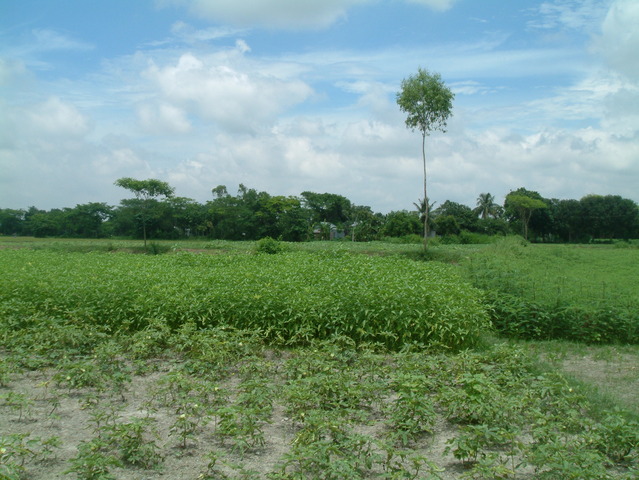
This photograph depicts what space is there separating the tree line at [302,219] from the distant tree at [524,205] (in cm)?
8

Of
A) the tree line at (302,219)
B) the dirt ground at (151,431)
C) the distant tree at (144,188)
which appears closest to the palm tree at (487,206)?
the tree line at (302,219)

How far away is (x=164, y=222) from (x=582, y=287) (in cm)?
2471

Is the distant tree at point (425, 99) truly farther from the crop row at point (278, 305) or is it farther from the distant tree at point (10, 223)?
the distant tree at point (10, 223)

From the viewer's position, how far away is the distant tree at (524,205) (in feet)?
129

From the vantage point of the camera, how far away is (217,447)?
10.7 ft

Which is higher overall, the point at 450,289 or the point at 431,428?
the point at 450,289

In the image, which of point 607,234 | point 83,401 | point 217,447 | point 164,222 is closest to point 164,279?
point 83,401

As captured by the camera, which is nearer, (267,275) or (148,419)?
(148,419)

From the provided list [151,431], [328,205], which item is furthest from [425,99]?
[328,205]

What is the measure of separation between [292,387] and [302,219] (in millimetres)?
33699

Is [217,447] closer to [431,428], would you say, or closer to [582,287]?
[431,428]

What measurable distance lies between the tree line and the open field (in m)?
21.5

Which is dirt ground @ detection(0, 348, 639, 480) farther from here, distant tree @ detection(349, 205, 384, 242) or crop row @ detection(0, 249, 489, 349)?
distant tree @ detection(349, 205, 384, 242)

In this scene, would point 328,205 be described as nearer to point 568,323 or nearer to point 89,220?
point 89,220
